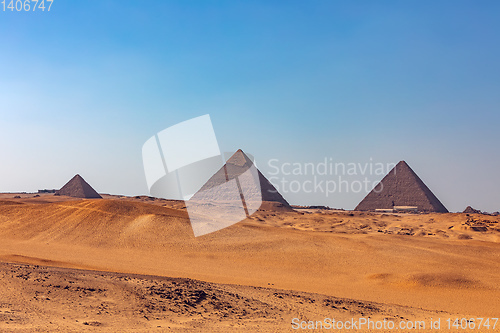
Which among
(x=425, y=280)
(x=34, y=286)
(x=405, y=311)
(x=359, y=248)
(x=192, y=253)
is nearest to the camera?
(x=34, y=286)

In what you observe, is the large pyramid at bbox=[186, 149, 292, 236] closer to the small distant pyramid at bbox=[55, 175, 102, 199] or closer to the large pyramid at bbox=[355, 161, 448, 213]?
the large pyramid at bbox=[355, 161, 448, 213]

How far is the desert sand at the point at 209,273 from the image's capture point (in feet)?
26.3

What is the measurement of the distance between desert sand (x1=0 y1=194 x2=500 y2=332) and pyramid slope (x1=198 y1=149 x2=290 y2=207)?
93.2 ft

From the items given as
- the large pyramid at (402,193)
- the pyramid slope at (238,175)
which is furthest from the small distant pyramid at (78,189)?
the large pyramid at (402,193)

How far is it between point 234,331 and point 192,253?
11.2 metres

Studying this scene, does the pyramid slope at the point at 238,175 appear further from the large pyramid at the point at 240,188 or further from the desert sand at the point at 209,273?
the desert sand at the point at 209,273

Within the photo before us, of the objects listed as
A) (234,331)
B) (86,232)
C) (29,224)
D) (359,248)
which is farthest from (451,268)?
(29,224)

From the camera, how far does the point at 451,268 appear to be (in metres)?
16.2

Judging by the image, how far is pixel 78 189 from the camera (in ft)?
204

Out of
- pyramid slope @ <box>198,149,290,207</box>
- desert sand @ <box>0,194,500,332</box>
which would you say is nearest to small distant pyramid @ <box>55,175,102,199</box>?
pyramid slope @ <box>198,149,290,207</box>

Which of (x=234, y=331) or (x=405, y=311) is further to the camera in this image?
(x=405, y=311)

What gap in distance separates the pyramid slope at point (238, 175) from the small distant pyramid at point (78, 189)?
18255 millimetres

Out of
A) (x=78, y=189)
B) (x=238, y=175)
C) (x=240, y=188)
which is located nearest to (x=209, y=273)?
(x=238, y=175)

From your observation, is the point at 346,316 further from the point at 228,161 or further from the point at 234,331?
the point at 228,161
